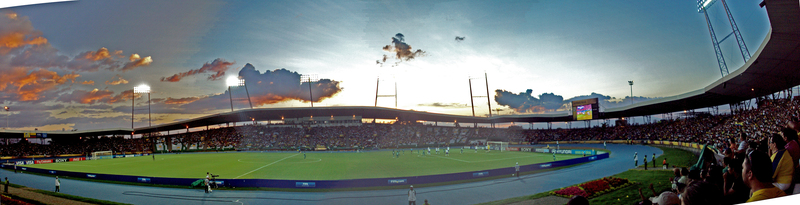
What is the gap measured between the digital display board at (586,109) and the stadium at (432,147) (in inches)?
6.8

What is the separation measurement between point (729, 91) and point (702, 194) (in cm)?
3764

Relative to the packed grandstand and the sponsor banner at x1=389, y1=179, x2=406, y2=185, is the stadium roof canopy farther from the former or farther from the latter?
the sponsor banner at x1=389, y1=179, x2=406, y2=185

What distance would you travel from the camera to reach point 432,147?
183 ft

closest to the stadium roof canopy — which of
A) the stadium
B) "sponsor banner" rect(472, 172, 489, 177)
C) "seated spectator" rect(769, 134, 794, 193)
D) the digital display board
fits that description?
the stadium

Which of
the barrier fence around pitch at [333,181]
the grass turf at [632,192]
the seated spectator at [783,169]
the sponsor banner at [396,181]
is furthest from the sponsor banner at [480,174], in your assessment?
the seated spectator at [783,169]

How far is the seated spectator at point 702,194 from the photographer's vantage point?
2786 mm

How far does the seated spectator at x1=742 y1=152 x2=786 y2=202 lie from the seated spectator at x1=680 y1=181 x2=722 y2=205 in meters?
1.53

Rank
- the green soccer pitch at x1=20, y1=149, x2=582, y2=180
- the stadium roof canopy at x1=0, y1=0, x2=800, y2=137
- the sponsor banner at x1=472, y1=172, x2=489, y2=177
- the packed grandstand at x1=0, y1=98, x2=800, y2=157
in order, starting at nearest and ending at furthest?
the stadium roof canopy at x1=0, y1=0, x2=800, y2=137 < the sponsor banner at x1=472, y1=172, x2=489, y2=177 < the green soccer pitch at x1=20, y1=149, x2=582, y2=180 < the packed grandstand at x1=0, y1=98, x2=800, y2=157

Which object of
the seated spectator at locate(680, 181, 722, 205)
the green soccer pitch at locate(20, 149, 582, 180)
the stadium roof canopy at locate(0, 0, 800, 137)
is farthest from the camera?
the green soccer pitch at locate(20, 149, 582, 180)

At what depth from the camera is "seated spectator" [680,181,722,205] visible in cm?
279

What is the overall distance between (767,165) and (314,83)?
4624 centimetres

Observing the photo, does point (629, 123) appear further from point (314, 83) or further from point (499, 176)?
point (314, 83)

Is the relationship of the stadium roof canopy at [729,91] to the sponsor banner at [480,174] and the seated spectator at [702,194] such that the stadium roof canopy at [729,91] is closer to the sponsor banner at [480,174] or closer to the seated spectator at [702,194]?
the seated spectator at [702,194]

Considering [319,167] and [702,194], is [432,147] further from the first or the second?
[702,194]
